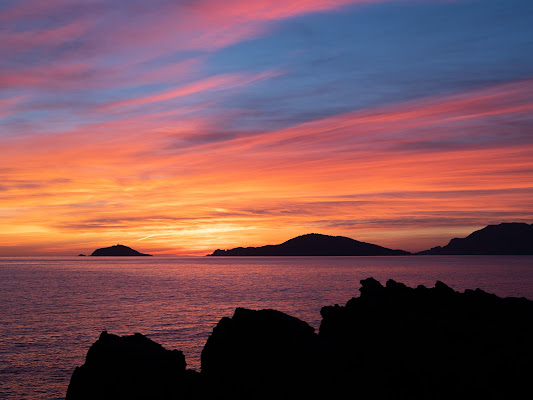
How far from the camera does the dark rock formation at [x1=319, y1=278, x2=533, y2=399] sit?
76.0ft

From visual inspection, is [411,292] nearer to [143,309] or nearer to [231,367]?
[231,367]

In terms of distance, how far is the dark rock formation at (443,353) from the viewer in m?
23.2

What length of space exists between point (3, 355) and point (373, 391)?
4255 cm

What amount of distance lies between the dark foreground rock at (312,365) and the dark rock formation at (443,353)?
50mm

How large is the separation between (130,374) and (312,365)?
9.50 m

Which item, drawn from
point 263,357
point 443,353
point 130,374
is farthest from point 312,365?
point 130,374

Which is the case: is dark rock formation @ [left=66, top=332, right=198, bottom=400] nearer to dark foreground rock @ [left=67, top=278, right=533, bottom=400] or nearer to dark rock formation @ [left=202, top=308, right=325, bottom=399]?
dark foreground rock @ [left=67, top=278, right=533, bottom=400]

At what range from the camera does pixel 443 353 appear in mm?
25000

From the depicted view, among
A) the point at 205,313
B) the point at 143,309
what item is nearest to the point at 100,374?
the point at 205,313

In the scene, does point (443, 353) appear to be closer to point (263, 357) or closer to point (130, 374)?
point (263, 357)

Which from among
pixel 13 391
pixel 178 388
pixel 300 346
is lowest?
pixel 13 391

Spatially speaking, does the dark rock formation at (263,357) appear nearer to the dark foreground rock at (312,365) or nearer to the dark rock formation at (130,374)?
the dark foreground rock at (312,365)

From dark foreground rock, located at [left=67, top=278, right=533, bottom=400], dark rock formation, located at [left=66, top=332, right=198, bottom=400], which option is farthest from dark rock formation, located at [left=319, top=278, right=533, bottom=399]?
dark rock formation, located at [left=66, top=332, right=198, bottom=400]

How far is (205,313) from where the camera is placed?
8125 centimetres
